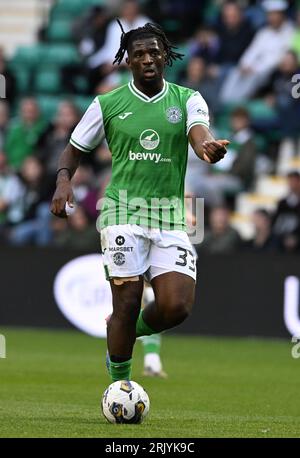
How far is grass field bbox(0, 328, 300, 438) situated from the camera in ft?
27.3

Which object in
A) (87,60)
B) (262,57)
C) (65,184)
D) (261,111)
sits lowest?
(261,111)

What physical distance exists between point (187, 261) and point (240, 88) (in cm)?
1194

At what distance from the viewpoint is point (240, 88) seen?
2050cm

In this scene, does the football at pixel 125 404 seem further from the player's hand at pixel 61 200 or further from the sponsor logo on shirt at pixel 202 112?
the sponsor logo on shirt at pixel 202 112

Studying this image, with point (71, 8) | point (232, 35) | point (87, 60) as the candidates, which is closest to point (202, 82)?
point (232, 35)

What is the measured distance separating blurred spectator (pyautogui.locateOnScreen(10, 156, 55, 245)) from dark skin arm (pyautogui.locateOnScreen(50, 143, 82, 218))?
33.0 feet

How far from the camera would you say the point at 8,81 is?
2252cm

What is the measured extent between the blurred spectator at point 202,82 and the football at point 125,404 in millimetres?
11935

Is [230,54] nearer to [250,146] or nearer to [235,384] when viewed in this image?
[250,146]

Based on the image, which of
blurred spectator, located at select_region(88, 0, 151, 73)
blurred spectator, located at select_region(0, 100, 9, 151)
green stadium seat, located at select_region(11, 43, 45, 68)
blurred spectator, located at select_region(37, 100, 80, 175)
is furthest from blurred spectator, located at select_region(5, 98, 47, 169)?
green stadium seat, located at select_region(11, 43, 45, 68)

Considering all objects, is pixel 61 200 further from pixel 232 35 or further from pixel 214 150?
pixel 232 35

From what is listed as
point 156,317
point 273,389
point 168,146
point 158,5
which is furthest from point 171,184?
point 158,5

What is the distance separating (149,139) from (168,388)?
132 inches

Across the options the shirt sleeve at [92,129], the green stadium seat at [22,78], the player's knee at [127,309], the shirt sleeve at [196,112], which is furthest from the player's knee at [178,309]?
the green stadium seat at [22,78]
